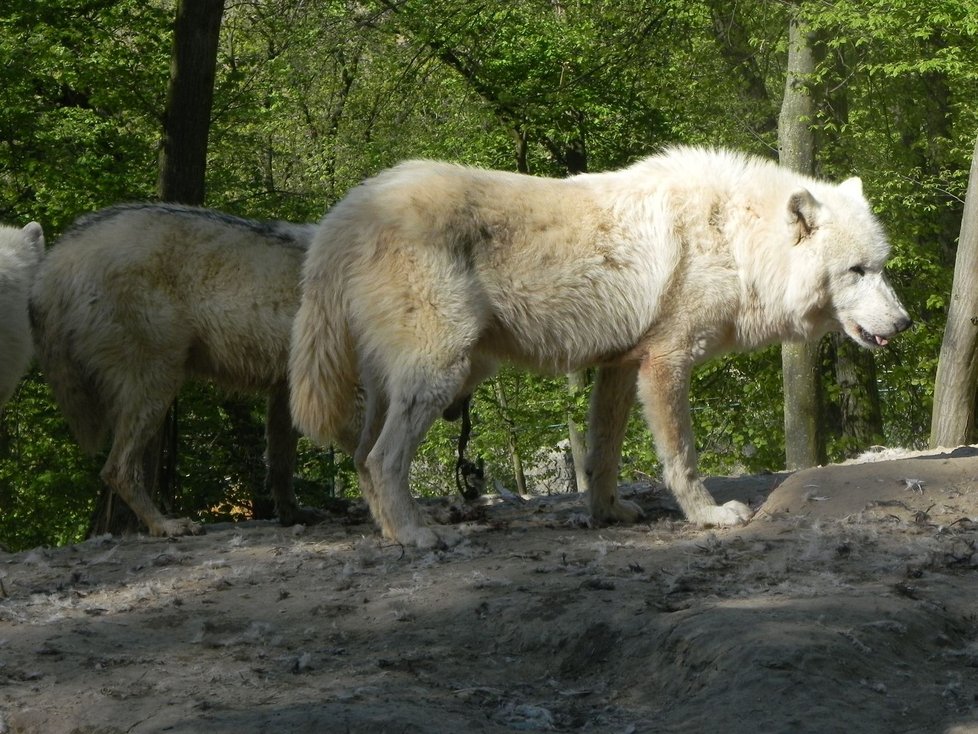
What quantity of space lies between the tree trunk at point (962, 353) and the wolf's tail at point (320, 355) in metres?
6.41

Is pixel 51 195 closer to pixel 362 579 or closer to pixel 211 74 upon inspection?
pixel 211 74

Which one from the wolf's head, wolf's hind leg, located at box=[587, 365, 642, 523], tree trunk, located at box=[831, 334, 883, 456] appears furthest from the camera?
tree trunk, located at box=[831, 334, 883, 456]

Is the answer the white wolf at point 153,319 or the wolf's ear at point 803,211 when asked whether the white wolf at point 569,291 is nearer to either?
the wolf's ear at point 803,211

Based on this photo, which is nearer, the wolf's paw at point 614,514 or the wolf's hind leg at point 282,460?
the wolf's paw at point 614,514

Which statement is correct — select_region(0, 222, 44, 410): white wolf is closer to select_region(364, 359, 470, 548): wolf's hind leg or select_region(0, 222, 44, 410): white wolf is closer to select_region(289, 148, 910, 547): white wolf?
select_region(289, 148, 910, 547): white wolf

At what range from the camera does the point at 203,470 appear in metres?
15.9

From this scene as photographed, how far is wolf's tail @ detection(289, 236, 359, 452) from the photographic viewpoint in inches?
261

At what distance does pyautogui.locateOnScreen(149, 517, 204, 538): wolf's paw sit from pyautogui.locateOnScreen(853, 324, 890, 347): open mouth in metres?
4.19

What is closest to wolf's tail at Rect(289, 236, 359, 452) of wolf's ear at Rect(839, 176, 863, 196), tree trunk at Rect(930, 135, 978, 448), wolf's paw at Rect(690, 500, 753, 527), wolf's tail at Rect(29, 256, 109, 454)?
wolf's tail at Rect(29, 256, 109, 454)

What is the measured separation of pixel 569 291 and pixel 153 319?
Result: 2.77 metres

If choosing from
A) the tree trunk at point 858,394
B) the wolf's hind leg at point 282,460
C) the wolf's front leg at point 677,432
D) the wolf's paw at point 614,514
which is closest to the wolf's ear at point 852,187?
the wolf's front leg at point 677,432

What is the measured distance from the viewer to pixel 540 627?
482 centimetres

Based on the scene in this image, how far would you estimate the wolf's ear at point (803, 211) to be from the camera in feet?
22.1

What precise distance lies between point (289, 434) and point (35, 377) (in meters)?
9.07
